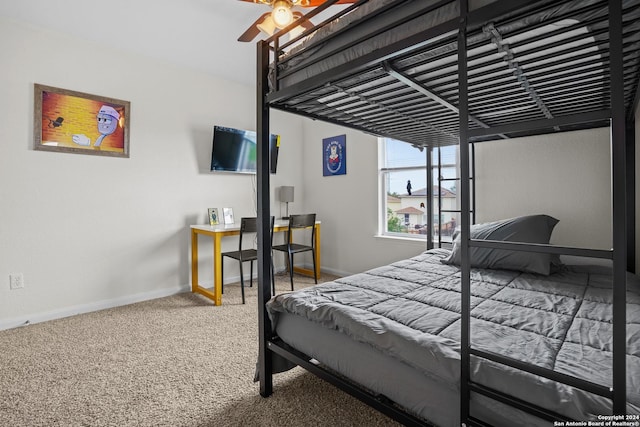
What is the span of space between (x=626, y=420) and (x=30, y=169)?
3979 mm

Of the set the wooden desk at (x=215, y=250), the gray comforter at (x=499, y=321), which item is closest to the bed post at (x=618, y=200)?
the gray comforter at (x=499, y=321)

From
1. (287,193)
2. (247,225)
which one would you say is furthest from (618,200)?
(287,193)

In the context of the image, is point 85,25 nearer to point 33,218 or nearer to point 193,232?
point 33,218

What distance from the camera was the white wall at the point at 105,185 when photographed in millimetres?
2826

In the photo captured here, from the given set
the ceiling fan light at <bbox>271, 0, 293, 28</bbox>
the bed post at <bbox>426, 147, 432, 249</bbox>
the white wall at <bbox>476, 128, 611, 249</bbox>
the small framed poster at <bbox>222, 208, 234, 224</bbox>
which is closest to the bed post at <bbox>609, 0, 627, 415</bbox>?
the ceiling fan light at <bbox>271, 0, 293, 28</bbox>

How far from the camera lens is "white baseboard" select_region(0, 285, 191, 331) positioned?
283 centimetres

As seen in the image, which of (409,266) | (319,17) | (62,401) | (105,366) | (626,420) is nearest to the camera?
(626,420)

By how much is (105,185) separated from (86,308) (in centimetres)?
120

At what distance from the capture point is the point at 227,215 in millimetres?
4086

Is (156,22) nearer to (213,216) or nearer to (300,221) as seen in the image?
(213,216)

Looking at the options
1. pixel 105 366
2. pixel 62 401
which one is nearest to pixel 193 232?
pixel 105 366

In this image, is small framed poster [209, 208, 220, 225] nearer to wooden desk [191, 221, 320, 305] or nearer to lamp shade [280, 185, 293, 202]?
wooden desk [191, 221, 320, 305]

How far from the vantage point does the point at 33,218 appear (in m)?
2.91

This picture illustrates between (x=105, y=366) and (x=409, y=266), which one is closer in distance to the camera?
(x=105, y=366)
